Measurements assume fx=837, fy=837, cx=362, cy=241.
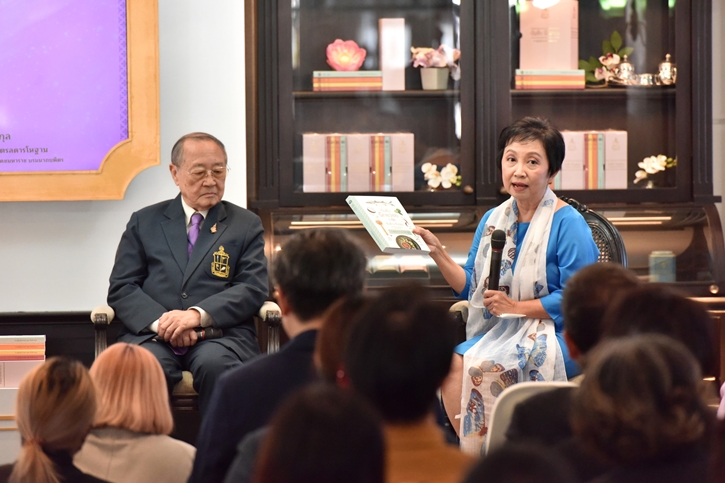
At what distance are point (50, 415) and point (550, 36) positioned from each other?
3394mm

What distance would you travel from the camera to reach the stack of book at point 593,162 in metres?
4.17

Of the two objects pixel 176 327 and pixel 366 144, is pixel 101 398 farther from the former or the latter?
pixel 366 144

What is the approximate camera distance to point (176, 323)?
298cm

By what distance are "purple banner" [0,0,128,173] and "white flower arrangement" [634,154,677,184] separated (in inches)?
99.1

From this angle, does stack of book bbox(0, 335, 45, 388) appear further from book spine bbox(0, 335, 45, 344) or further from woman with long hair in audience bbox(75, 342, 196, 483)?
woman with long hair in audience bbox(75, 342, 196, 483)

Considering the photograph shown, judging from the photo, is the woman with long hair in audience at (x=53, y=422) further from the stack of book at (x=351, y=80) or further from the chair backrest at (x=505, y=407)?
the stack of book at (x=351, y=80)

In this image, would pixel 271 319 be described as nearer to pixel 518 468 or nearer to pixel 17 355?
pixel 17 355

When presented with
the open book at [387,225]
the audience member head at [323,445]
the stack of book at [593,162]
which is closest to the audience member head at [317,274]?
the audience member head at [323,445]

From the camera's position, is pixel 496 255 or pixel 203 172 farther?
pixel 203 172

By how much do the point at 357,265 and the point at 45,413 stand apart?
0.65 metres

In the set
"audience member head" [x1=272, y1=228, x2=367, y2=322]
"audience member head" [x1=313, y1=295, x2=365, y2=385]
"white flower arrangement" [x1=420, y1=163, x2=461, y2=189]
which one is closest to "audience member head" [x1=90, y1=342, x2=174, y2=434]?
"audience member head" [x1=272, y1=228, x2=367, y2=322]

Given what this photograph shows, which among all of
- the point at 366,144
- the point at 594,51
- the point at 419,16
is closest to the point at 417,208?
the point at 366,144

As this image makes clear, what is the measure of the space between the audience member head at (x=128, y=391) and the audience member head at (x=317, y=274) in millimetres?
320

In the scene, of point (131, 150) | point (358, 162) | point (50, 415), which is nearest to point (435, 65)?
point (358, 162)
